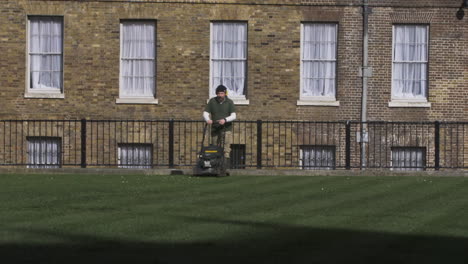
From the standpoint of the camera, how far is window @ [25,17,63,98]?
1121 inches

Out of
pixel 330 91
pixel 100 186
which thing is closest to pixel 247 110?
pixel 330 91

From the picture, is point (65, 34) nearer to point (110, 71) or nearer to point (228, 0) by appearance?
point (110, 71)

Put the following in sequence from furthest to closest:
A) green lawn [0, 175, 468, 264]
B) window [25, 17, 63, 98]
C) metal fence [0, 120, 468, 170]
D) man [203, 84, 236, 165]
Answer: window [25, 17, 63, 98] → metal fence [0, 120, 468, 170] → man [203, 84, 236, 165] → green lawn [0, 175, 468, 264]

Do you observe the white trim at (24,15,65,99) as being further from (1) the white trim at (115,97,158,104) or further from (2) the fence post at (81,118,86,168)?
(2) the fence post at (81,118,86,168)

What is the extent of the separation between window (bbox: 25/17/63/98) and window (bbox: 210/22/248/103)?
428 cm

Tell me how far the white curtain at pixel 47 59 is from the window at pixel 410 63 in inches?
367

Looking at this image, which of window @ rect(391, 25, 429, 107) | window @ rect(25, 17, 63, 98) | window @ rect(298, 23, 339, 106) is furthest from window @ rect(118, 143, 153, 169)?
window @ rect(391, 25, 429, 107)

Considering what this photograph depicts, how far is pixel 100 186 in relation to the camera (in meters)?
18.4

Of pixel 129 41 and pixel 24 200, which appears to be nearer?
pixel 24 200

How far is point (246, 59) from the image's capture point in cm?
2820

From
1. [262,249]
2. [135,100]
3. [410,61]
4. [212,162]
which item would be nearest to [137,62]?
[135,100]

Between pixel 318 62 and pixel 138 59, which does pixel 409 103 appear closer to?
pixel 318 62

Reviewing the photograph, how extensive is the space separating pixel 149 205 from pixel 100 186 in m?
4.29

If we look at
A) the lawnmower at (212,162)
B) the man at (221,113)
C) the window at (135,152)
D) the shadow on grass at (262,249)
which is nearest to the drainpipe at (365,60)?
A: the window at (135,152)
